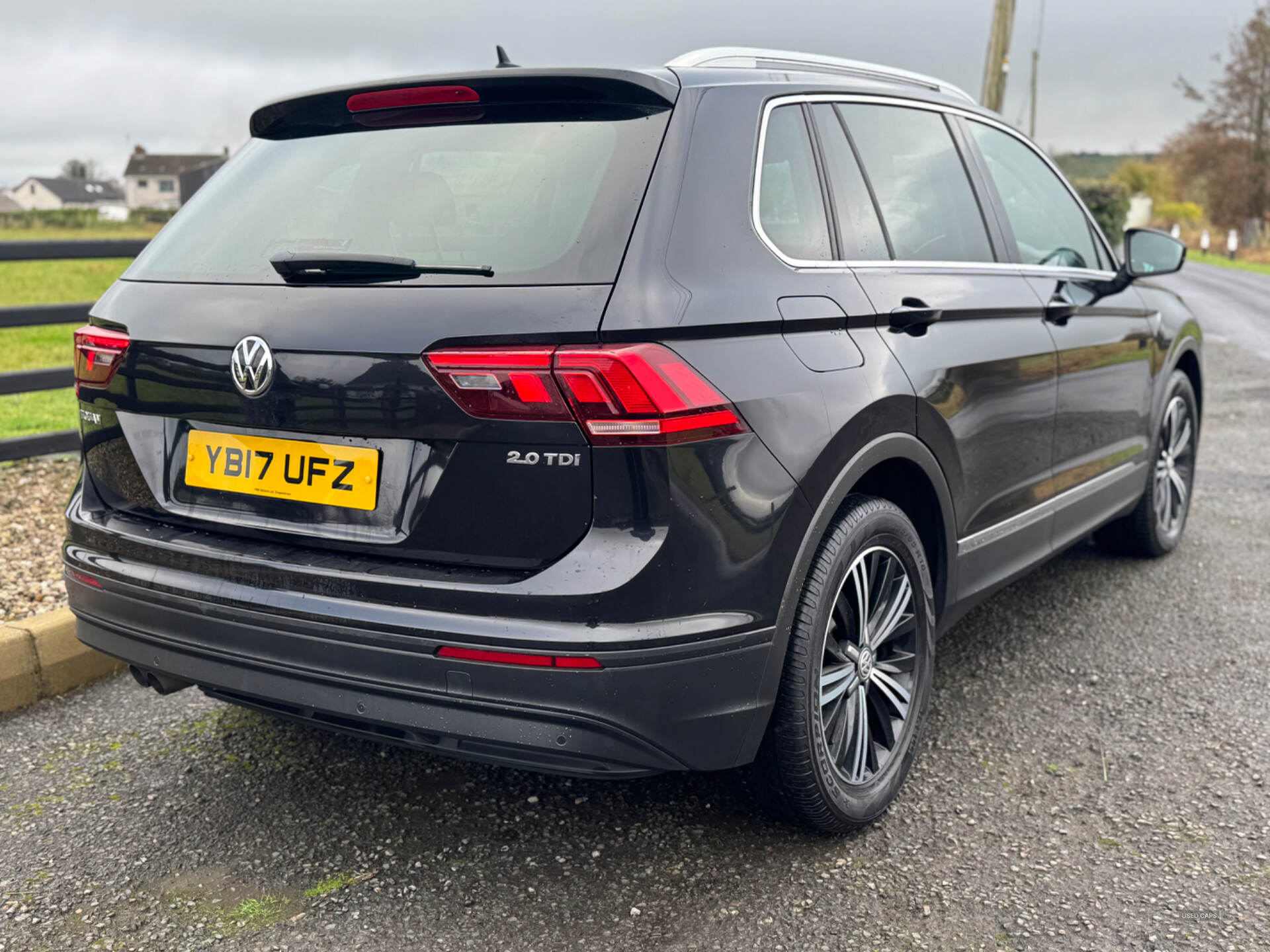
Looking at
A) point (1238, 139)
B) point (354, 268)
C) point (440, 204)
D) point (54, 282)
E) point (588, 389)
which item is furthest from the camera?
point (1238, 139)

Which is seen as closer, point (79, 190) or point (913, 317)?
point (913, 317)

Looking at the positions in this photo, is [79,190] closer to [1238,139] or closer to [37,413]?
[1238,139]

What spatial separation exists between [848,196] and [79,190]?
140 meters

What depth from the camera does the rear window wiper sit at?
7.94 feet

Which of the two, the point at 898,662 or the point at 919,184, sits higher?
the point at 919,184

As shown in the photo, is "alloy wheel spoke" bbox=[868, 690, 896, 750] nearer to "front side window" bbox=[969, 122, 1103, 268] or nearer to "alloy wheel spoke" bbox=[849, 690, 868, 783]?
"alloy wheel spoke" bbox=[849, 690, 868, 783]

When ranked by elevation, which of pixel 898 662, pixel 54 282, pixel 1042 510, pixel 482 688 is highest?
pixel 482 688

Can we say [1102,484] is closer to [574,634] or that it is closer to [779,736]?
[779,736]

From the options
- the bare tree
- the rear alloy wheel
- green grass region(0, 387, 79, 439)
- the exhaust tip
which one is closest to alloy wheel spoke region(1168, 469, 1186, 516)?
the rear alloy wheel

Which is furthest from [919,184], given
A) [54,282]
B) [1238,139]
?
[1238,139]

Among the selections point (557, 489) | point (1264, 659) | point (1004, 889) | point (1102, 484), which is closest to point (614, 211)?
point (557, 489)

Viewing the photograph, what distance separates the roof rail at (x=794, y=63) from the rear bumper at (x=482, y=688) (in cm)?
138

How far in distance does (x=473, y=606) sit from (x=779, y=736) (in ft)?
2.59

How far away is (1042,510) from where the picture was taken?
3861mm
